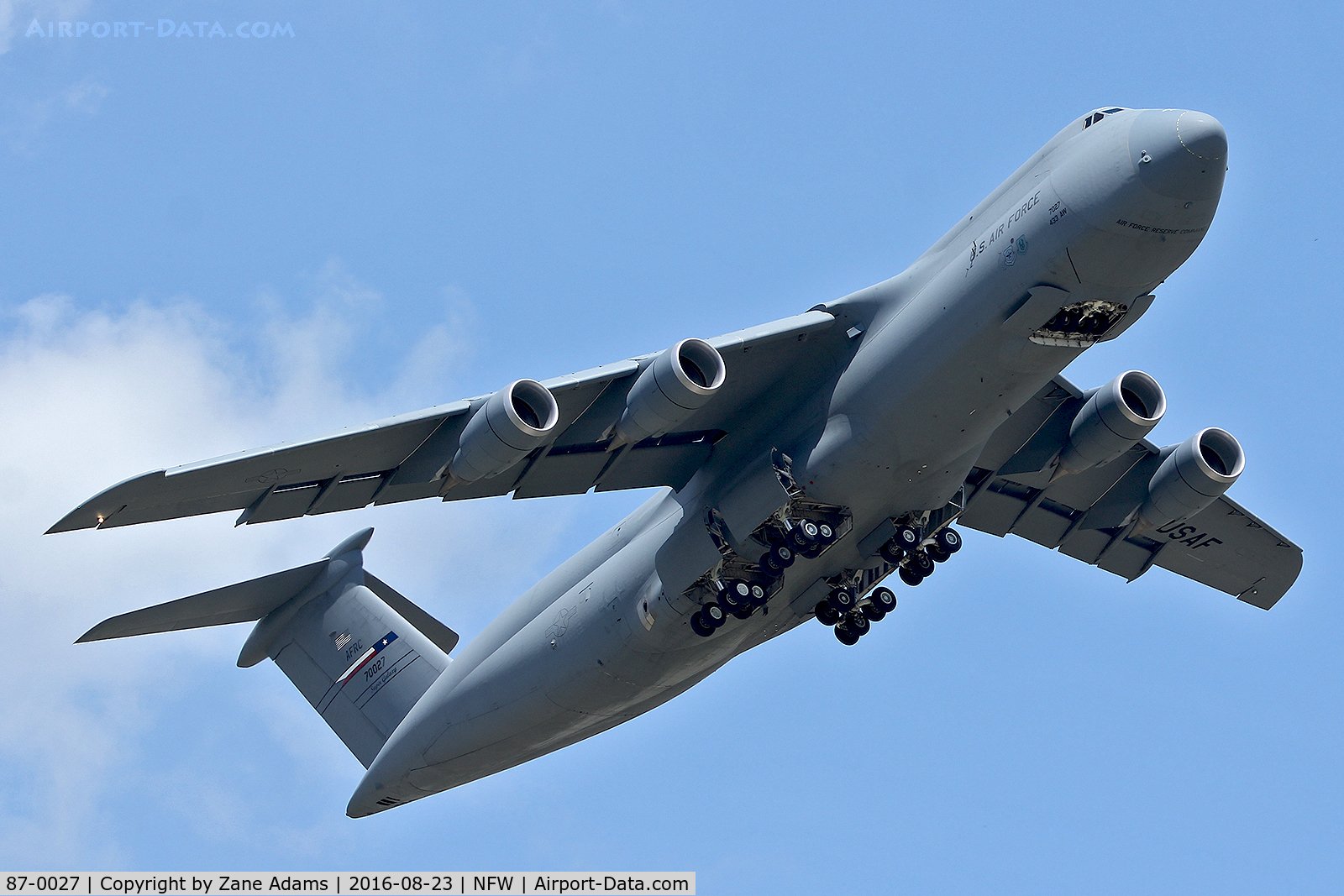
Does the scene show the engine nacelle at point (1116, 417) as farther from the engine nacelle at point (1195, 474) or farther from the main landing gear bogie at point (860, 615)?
the main landing gear bogie at point (860, 615)

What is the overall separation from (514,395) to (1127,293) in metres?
5.39

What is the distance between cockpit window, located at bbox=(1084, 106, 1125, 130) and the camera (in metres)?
12.8

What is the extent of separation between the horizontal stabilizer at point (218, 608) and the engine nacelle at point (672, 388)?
7.16 m

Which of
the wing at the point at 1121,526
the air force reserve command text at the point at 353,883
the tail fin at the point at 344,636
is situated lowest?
the air force reserve command text at the point at 353,883

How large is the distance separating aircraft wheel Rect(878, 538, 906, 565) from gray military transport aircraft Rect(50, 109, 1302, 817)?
2 cm

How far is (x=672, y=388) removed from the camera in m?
13.0

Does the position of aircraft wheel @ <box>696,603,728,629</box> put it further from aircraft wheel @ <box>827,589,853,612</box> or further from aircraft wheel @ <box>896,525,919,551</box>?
aircraft wheel @ <box>896,525,919,551</box>

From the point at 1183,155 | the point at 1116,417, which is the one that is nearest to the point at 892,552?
the point at 1116,417

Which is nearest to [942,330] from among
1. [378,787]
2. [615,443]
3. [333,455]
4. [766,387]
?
[766,387]

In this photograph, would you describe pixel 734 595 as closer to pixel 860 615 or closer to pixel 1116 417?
pixel 860 615

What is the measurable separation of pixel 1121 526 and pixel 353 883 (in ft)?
32.2

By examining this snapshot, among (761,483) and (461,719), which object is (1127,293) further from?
(461,719)

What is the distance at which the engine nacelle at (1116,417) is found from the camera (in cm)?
1495

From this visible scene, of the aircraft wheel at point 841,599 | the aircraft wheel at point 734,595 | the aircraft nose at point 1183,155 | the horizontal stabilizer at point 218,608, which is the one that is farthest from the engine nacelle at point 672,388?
the horizontal stabilizer at point 218,608
